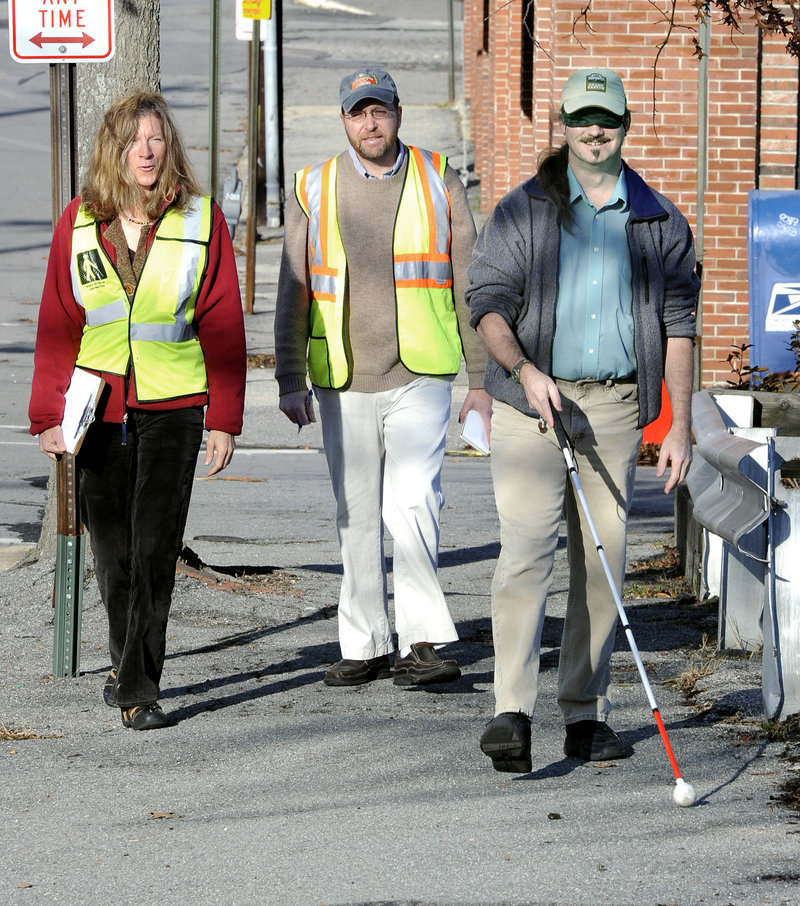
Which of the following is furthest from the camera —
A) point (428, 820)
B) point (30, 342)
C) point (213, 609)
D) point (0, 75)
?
point (0, 75)

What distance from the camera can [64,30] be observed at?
6.46 meters

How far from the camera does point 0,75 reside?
40.2m

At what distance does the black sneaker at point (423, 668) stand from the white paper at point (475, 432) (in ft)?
2.61

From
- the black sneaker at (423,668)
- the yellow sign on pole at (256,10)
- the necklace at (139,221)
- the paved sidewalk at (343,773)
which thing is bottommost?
the paved sidewalk at (343,773)

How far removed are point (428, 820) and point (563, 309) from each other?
61.4 inches

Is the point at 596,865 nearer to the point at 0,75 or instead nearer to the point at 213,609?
the point at 213,609

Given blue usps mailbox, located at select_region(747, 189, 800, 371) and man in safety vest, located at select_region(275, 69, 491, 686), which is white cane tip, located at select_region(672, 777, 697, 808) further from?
blue usps mailbox, located at select_region(747, 189, 800, 371)

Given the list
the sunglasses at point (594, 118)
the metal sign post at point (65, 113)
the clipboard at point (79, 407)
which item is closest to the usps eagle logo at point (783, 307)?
the metal sign post at point (65, 113)

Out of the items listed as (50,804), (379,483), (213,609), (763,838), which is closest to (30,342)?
(213,609)

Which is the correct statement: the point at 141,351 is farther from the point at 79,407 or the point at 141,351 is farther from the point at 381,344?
the point at 381,344

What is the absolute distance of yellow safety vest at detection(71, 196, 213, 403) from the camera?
18.2ft

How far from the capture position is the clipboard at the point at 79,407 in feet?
18.1

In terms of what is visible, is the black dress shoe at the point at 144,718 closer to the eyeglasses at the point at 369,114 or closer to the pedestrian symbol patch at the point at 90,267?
the pedestrian symbol patch at the point at 90,267

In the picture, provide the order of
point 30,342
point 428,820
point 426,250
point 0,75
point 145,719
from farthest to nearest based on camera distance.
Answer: point 0,75, point 30,342, point 426,250, point 145,719, point 428,820
